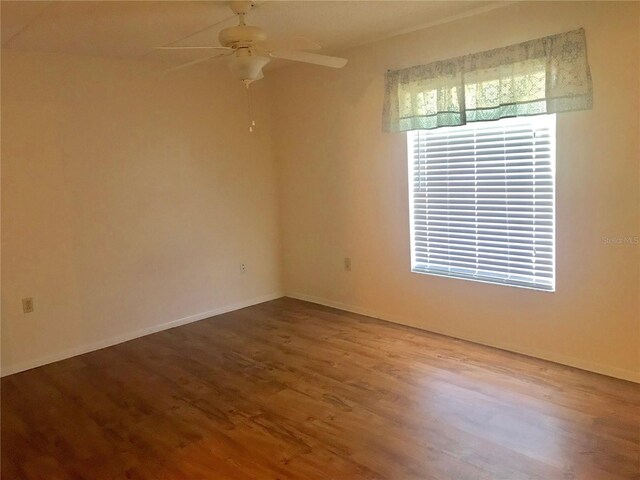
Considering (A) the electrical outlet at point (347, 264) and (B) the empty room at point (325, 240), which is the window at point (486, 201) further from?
(A) the electrical outlet at point (347, 264)

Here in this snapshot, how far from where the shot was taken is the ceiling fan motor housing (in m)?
2.55

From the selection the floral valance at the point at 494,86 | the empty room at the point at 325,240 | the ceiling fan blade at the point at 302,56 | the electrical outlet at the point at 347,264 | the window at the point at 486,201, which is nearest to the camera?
the empty room at the point at 325,240

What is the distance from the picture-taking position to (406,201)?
3.95 meters

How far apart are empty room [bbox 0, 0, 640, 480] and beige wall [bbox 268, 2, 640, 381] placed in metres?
0.02

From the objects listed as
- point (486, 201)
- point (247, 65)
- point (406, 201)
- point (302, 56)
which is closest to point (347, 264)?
point (406, 201)

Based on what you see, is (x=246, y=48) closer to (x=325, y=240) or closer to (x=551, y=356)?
(x=325, y=240)

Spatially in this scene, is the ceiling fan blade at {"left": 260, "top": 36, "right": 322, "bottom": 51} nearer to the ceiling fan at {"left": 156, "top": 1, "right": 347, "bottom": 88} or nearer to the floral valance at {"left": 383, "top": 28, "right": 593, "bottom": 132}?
the ceiling fan at {"left": 156, "top": 1, "right": 347, "bottom": 88}

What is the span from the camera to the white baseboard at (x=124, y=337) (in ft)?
11.7

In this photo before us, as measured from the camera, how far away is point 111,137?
12.8 ft

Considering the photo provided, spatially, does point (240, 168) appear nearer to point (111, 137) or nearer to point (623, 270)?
point (111, 137)

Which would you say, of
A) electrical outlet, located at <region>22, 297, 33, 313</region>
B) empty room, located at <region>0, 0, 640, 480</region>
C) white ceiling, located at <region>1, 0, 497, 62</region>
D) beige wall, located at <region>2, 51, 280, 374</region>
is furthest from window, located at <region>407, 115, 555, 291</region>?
electrical outlet, located at <region>22, 297, 33, 313</region>

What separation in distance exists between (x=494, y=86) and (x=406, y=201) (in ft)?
3.60

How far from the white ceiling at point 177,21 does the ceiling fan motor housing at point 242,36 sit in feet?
1.16

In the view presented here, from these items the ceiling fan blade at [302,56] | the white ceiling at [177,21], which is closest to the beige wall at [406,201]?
the white ceiling at [177,21]
